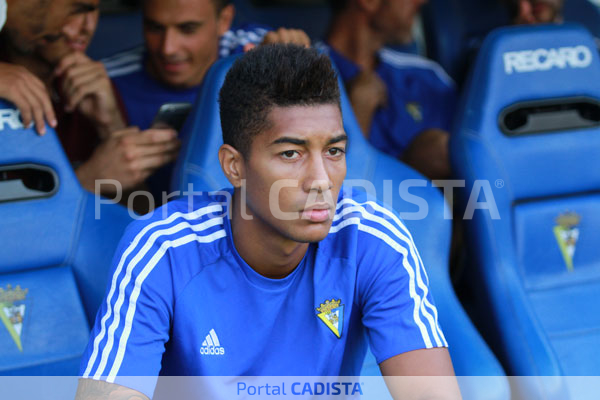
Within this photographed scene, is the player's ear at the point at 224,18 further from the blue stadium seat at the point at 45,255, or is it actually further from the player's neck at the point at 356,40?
the blue stadium seat at the point at 45,255

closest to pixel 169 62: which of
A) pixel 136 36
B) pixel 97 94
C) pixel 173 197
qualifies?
pixel 97 94

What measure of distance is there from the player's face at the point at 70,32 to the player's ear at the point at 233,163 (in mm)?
929

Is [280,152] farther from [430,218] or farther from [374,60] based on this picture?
[374,60]

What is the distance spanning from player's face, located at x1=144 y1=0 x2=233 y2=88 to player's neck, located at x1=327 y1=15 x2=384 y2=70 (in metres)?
0.66

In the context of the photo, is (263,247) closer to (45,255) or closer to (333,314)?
(333,314)

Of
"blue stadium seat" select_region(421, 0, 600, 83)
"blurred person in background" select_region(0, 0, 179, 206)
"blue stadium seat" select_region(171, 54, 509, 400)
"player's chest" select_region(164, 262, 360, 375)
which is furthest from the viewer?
"blue stadium seat" select_region(421, 0, 600, 83)

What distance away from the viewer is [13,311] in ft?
4.84

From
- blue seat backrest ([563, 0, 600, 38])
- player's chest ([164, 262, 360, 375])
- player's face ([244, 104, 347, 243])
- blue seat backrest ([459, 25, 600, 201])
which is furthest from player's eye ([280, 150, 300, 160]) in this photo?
blue seat backrest ([563, 0, 600, 38])

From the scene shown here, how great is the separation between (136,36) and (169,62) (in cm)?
62

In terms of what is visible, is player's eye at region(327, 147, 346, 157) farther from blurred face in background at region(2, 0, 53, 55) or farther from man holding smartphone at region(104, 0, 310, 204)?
blurred face in background at region(2, 0, 53, 55)

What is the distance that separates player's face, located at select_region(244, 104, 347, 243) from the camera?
1177 mm

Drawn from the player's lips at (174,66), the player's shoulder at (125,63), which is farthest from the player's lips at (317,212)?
the player's shoulder at (125,63)

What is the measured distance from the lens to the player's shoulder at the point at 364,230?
1.32 m

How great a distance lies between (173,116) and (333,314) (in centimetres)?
72
